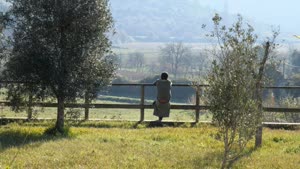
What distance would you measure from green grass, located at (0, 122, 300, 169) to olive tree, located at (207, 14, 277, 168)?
4.09 ft

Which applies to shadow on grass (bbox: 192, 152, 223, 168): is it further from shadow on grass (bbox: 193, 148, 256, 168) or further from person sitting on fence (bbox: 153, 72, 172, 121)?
person sitting on fence (bbox: 153, 72, 172, 121)

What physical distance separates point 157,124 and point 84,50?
474cm

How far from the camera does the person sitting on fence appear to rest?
17.6m

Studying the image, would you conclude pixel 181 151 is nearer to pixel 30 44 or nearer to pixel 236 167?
pixel 236 167

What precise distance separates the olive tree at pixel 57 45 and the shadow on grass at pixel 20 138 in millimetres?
822

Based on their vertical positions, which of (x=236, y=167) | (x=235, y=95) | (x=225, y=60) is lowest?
(x=236, y=167)

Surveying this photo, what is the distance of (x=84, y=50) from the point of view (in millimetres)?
13656

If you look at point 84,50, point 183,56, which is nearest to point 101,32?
point 84,50

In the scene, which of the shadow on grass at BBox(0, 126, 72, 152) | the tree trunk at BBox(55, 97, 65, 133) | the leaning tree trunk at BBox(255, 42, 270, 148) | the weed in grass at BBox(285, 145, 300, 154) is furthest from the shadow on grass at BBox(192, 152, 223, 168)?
the tree trunk at BBox(55, 97, 65, 133)

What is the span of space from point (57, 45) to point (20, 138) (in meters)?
2.75

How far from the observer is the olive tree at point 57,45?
13.2m

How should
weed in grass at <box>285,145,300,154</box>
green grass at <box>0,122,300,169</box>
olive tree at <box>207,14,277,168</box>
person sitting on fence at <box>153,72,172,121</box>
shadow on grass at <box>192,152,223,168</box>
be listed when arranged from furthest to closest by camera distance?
person sitting on fence at <box>153,72,172,121</box> → weed in grass at <box>285,145,300,154</box> → shadow on grass at <box>192,152,223,168</box> → green grass at <box>0,122,300,169</box> → olive tree at <box>207,14,277,168</box>

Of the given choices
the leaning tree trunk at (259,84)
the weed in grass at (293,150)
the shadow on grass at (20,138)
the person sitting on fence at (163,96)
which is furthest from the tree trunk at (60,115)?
the weed in grass at (293,150)

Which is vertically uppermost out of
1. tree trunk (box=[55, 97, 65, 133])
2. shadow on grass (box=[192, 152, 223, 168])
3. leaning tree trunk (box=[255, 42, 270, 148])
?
leaning tree trunk (box=[255, 42, 270, 148])
